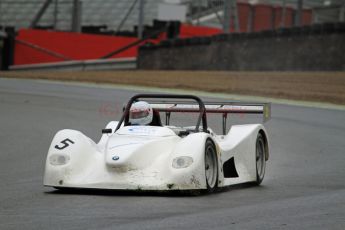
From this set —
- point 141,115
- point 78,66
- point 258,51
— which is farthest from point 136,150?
point 78,66

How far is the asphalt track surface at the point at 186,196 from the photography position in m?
6.96

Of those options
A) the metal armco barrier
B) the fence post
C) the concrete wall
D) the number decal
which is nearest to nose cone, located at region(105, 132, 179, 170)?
the number decal

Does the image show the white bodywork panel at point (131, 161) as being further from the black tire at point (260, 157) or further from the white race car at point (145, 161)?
the black tire at point (260, 157)

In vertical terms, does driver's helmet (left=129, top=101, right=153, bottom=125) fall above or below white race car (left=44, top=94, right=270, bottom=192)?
above

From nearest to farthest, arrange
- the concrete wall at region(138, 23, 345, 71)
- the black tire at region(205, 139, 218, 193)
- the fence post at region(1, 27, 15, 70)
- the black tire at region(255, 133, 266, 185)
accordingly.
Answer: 1. the black tire at region(205, 139, 218, 193)
2. the black tire at region(255, 133, 266, 185)
3. the concrete wall at region(138, 23, 345, 71)
4. the fence post at region(1, 27, 15, 70)

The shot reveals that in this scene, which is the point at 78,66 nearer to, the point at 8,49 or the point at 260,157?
the point at 8,49

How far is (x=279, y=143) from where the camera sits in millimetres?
14516

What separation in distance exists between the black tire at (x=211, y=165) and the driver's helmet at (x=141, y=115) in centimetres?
79

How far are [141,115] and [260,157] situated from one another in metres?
1.73

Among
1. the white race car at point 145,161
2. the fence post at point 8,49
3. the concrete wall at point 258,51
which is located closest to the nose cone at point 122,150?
the white race car at point 145,161

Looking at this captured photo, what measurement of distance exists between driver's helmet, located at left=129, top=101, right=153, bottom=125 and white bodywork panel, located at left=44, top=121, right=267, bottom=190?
0.36 meters

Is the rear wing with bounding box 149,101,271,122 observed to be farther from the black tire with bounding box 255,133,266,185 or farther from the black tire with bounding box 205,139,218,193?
the black tire with bounding box 205,139,218,193

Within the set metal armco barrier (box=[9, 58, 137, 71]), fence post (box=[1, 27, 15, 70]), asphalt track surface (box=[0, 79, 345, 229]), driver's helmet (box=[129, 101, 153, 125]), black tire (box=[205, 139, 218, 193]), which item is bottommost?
asphalt track surface (box=[0, 79, 345, 229])

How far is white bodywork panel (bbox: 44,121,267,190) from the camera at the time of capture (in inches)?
340
